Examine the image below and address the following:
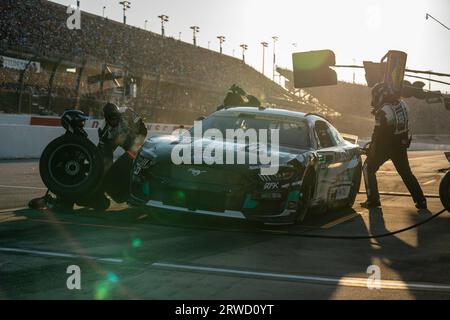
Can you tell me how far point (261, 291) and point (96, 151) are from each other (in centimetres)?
409

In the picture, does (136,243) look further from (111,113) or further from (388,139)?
(388,139)

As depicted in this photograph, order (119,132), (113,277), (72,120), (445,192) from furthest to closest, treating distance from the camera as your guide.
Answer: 1. (445,192)
2. (119,132)
3. (72,120)
4. (113,277)

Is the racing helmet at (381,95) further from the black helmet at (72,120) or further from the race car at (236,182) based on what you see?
the black helmet at (72,120)

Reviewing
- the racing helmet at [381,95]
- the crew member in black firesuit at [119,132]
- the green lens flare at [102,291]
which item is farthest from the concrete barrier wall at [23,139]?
the green lens flare at [102,291]

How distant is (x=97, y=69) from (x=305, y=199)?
24615 millimetres

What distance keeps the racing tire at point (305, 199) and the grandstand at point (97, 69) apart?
20.4m

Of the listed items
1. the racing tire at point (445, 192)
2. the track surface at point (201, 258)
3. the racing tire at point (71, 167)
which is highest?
the racing tire at point (71, 167)

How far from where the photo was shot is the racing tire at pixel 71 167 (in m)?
7.72

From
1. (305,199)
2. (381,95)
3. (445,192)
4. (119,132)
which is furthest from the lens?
(381,95)

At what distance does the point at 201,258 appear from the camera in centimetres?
530

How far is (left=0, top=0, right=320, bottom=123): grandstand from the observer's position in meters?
27.8

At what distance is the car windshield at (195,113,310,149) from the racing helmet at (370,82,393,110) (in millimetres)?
2021

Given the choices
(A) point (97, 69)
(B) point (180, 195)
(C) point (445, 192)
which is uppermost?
(A) point (97, 69)

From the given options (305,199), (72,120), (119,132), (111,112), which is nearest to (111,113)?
(111,112)
